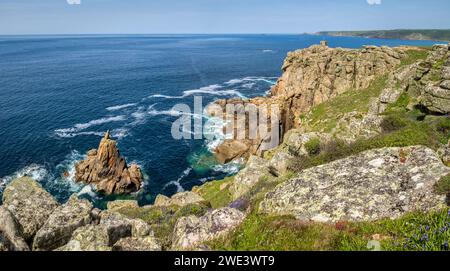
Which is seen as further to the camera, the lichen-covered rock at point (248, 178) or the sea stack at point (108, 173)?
the sea stack at point (108, 173)

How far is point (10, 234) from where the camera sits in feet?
42.4

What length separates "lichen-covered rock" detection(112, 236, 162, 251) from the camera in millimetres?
12527

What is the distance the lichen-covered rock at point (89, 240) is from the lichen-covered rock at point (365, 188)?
296 inches

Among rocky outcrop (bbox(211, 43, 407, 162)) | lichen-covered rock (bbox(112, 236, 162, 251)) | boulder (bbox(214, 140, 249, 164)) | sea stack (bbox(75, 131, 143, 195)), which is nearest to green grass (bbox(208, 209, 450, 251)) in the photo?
lichen-covered rock (bbox(112, 236, 162, 251))

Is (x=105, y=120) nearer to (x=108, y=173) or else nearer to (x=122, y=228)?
(x=108, y=173)

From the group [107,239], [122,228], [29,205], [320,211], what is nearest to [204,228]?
[107,239]

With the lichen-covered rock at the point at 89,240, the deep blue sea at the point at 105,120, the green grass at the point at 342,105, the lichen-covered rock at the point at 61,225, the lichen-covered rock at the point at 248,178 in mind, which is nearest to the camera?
the lichen-covered rock at the point at 89,240

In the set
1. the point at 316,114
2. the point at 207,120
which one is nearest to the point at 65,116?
the point at 207,120

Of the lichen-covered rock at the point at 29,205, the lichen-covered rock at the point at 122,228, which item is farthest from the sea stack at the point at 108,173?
the lichen-covered rock at the point at 122,228

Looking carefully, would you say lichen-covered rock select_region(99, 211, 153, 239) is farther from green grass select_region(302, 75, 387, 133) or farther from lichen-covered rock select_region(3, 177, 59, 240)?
green grass select_region(302, 75, 387, 133)

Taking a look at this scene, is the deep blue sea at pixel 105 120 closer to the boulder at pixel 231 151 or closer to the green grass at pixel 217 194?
the boulder at pixel 231 151

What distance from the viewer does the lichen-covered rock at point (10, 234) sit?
12.4m

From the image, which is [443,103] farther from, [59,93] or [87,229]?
[59,93]
